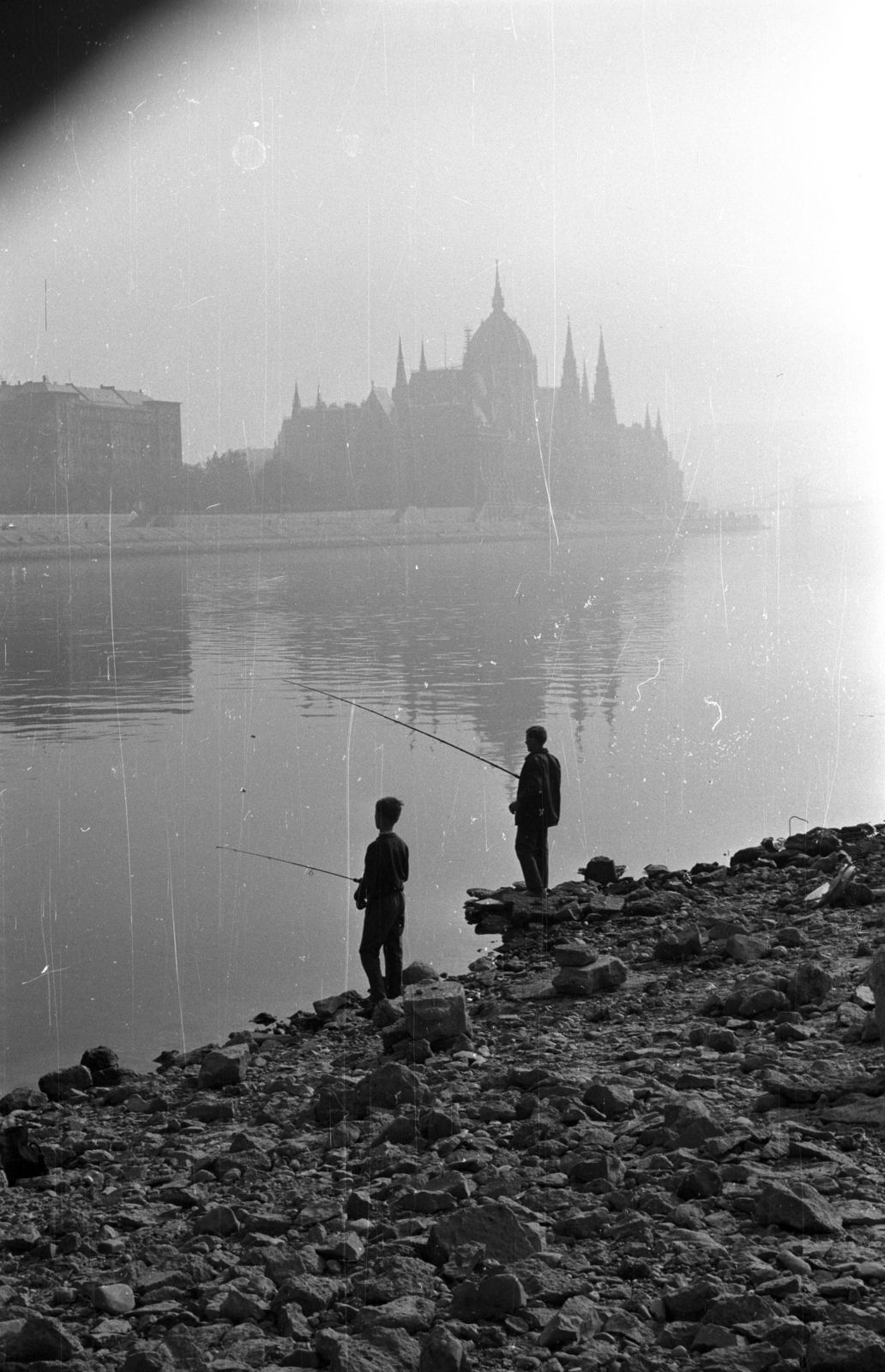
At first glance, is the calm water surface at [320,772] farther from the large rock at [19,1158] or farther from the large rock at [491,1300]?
the large rock at [491,1300]

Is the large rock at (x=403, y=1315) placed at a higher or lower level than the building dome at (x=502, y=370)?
lower

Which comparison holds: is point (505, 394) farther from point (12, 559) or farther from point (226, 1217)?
point (226, 1217)

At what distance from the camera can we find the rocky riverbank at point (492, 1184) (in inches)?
94.3

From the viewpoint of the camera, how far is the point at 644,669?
773 inches

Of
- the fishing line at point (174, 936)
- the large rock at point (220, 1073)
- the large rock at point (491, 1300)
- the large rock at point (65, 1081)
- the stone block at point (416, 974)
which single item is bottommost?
the fishing line at point (174, 936)

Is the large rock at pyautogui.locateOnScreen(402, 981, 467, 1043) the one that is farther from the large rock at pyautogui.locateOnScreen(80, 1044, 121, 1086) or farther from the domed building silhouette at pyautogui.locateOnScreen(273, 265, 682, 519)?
the domed building silhouette at pyautogui.locateOnScreen(273, 265, 682, 519)

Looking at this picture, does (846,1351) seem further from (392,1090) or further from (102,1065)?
(102,1065)

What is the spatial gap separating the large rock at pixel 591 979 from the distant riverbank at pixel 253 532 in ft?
164

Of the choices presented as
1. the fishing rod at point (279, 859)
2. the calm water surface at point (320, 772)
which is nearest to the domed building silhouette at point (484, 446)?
A: the calm water surface at point (320, 772)

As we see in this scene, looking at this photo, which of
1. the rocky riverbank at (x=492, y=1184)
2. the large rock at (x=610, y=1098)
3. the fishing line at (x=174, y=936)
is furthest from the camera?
the fishing line at (x=174, y=936)

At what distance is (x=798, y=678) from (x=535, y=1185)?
16211 mm

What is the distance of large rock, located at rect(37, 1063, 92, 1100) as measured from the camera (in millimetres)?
4547

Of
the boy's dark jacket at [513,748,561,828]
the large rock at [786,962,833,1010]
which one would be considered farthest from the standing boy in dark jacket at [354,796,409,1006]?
the boy's dark jacket at [513,748,561,828]

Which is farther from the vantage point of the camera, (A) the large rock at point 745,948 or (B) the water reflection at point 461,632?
(B) the water reflection at point 461,632
